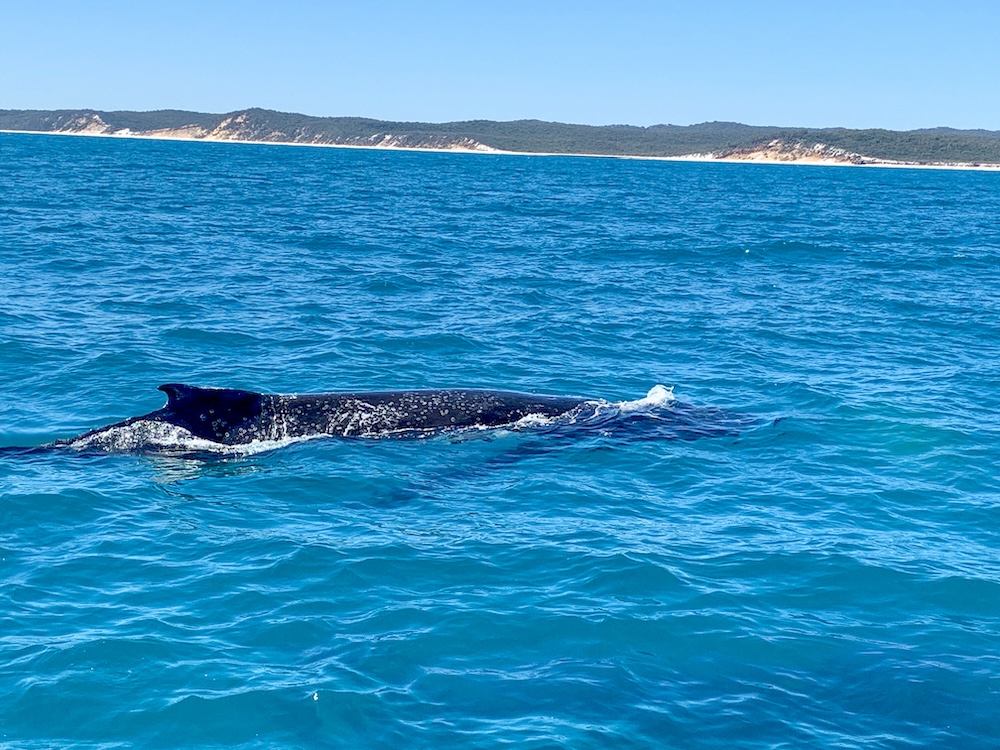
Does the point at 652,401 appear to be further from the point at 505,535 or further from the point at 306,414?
the point at 505,535

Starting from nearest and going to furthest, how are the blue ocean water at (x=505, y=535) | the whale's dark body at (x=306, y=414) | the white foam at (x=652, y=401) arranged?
the blue ocean water at (x=505, y=535) → the whale's dark body at (x=306, y=414) → the white foam at (x=652, y=401)

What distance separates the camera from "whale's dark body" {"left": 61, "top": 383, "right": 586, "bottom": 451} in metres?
14.9

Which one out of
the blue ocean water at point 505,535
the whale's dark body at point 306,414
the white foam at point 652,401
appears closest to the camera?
the blue ocean water at point 505,535

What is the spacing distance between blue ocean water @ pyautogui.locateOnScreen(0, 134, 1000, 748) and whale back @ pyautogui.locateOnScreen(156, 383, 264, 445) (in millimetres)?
765

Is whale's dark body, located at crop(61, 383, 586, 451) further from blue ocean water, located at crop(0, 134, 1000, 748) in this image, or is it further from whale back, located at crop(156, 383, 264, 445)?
blue ocean water, located at crop(0, 134, 1000, 748)

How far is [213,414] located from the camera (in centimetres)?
1509

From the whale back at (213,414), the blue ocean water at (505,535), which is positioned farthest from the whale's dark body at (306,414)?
the blue ocean water at (505,535)

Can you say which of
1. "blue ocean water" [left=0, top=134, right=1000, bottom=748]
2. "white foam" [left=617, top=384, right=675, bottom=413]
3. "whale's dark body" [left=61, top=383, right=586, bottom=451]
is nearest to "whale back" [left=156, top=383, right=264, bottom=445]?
"whale's dark body" [left=61, top=383, right=586, bottom=451]

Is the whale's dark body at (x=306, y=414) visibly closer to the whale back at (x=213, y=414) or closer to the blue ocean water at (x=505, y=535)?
the whale back at (x=213, y=414)

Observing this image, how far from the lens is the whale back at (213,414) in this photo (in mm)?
14938

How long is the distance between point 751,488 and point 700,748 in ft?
21.3

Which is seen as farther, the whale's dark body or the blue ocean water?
the whale's dark body

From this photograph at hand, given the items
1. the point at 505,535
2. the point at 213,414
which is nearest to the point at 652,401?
the point at 505,535

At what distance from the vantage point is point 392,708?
27.5ft
